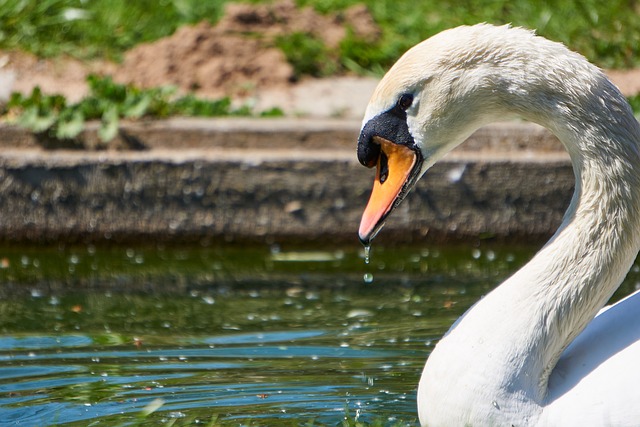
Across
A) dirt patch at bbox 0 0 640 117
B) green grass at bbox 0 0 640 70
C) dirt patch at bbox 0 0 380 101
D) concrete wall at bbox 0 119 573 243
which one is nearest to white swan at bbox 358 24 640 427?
concrete wall at bbox 0 119 573 243

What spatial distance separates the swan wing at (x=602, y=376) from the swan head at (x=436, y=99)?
0.56 m

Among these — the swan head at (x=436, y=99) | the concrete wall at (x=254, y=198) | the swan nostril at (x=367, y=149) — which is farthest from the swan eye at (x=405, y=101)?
the concrete wall at (x=254, y=198)

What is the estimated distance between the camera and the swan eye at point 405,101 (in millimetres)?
3191

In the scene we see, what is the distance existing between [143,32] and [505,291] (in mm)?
5182

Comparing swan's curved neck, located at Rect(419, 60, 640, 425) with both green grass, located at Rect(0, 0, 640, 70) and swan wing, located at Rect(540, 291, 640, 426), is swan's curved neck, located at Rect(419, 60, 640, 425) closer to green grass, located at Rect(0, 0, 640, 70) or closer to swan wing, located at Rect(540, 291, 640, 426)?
swan wing, located at Rect(540, 291, 640, 426)

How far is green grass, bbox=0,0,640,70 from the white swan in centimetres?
406

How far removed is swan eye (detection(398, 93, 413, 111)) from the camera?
126 inches

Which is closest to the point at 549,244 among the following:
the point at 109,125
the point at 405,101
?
the point at 405,101

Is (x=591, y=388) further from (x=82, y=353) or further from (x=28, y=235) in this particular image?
(x=28, y=235)

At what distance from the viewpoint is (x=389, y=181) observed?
3.29m

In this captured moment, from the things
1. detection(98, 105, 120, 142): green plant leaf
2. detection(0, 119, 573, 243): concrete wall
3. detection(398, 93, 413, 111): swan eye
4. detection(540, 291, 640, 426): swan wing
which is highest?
detection(398, 93, 413, 111): swan eye

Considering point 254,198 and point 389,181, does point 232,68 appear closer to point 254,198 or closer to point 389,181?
point 254,198

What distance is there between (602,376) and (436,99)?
0.82 meters

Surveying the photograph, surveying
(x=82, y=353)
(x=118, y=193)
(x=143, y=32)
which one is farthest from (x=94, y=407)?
(x=143, y=32)
